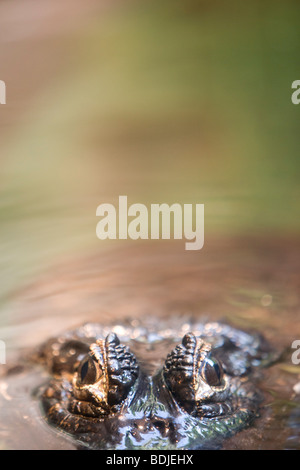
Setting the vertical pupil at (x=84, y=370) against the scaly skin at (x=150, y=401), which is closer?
the scaly skin at (x=150, y=401)

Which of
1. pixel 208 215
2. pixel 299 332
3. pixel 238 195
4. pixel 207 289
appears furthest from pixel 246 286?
pixel 238 195

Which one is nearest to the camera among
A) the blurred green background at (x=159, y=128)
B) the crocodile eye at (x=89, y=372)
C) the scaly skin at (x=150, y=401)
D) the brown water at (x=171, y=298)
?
the scaly skin at (x=150, y=401)

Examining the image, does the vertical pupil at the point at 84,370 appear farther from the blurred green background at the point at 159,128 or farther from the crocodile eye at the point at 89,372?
the blurred green background at the point at 159,128

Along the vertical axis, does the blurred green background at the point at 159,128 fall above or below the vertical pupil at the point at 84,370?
above

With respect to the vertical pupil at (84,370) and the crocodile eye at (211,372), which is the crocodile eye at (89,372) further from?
the crocodile eye at (211,372)

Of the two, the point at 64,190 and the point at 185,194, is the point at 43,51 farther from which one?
the point at 185,194

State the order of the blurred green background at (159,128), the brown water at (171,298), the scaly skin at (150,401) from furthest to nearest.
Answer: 1. the blurred green background at (159,128)
2. the brown water at (171,298)
3. the scaly skin at (150,401)

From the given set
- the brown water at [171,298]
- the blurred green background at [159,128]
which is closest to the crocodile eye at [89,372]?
the brown water at [171,298]

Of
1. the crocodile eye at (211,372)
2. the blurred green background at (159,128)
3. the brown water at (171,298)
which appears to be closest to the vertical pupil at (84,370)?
the brown water at (171,298)
